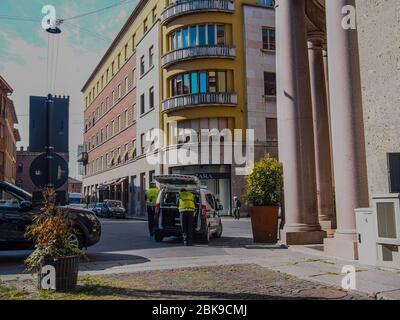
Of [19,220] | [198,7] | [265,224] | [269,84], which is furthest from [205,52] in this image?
[19,220]

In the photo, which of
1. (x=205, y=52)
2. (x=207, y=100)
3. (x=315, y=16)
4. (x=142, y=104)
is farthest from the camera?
(x=142, y=104)

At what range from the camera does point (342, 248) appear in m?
9.18

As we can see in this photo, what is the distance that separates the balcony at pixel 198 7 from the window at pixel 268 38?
331cm

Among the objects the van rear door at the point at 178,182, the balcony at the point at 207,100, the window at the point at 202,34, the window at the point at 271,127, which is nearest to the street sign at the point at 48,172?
the van rear door at the point at 178,182

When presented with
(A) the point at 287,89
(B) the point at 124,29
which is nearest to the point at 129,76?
(B) the point at 124,29

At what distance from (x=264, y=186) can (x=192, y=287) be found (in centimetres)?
595

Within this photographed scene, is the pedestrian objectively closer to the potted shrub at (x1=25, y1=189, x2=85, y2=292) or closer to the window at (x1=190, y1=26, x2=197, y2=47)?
the window at (x1=190, y1=26, x2=197, y2=47)

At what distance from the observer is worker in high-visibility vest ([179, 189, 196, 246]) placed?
506 inches

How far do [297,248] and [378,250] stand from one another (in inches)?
117

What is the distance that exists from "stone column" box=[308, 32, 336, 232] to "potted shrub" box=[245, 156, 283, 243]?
202 centimetres

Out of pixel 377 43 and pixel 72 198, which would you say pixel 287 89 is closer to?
pixel 377 43

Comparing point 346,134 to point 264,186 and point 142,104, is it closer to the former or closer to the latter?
point 264,186

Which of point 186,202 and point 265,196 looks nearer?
point 265,196

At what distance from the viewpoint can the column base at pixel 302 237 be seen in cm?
1145
